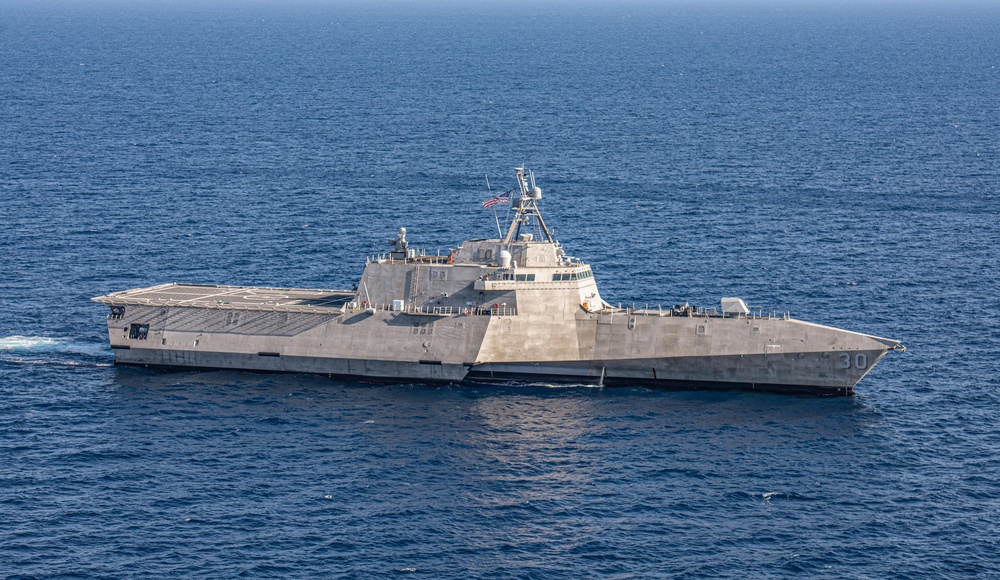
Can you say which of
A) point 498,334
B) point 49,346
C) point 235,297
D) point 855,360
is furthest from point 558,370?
point 49,346

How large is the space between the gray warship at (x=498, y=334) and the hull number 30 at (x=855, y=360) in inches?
3.5

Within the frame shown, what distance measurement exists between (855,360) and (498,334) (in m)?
22.8

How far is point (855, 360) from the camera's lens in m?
87.3

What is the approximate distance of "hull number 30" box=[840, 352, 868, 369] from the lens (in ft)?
286

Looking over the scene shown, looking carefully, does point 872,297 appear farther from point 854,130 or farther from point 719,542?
point 854,130

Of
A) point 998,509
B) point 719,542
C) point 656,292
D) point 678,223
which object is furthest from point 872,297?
point 719,542

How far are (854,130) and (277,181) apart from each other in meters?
81.1

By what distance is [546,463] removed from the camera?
7669 cm

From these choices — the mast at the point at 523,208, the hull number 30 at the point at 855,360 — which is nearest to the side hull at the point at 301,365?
the mast at the point at 523,208

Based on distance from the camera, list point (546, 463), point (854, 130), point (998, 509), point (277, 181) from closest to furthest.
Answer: point (998, 509)
point (546, 463)
point (277, 181)
point (854, 130)

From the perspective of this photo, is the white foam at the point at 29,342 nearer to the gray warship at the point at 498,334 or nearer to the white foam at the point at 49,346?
the white foam at the point at 49,346

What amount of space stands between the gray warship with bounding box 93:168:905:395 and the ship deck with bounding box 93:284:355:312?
8.7 inches

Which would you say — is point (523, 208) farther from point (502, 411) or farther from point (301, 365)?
point (301, 365)

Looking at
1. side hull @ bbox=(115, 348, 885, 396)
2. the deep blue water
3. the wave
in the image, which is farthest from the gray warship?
the wave
